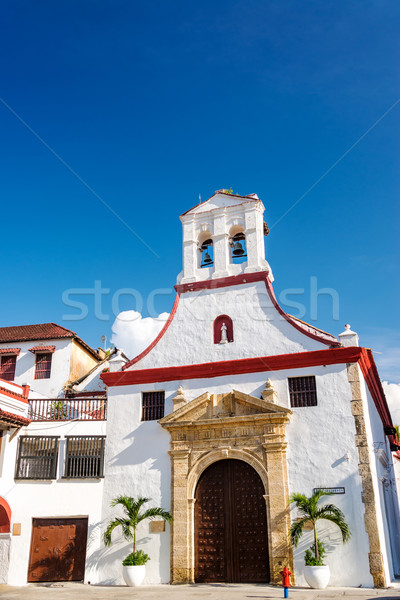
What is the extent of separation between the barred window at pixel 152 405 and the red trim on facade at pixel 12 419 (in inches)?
149

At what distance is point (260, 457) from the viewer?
1556 centimetres

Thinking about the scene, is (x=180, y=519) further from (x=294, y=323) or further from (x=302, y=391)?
(x=294, y=323)

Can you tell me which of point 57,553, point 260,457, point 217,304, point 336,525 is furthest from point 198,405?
point 57,553

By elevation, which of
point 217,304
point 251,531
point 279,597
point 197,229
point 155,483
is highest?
point 197,229

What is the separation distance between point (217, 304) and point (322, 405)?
15.7ft

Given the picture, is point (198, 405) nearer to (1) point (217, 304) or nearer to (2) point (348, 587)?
(1) point (217, 304)

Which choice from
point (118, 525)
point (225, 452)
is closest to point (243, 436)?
point (225, 452)

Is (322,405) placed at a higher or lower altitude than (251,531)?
higher

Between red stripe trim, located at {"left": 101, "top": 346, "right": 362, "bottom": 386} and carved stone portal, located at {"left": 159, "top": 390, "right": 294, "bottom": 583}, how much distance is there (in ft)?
2.76

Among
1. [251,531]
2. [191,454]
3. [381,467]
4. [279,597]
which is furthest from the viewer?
[381,467]

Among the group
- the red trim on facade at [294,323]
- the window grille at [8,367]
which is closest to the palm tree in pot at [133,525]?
the red trim on facade at [294,323]

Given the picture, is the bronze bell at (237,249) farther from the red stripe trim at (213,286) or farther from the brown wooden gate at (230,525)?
the brown wooden gate at (230,525)

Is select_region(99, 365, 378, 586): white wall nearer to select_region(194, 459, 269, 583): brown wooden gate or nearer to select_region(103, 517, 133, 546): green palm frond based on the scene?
select_region(103, 517, 133, 546): green palm frond

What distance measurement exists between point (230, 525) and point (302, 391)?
4285 mm
